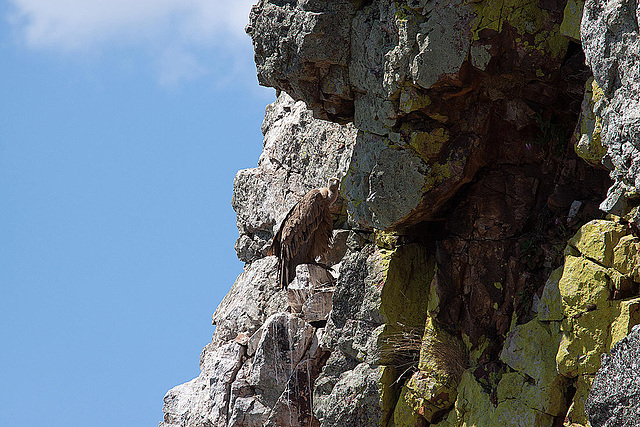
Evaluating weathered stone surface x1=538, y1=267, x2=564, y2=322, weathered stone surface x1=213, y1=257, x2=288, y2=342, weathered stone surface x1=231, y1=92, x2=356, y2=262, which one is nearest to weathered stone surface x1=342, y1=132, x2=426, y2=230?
weathered stone surface x1=538, y1=267, x2=564, y2=322

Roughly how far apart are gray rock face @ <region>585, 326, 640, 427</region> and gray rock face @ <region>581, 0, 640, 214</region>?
1.01 meters

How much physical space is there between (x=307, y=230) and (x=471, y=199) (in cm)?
283

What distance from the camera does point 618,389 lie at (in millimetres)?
4762

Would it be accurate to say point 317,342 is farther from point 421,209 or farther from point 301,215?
point 421,209

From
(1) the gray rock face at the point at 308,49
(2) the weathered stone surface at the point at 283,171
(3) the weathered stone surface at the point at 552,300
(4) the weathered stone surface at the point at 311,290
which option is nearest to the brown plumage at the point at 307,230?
(4) the weathered stone surface at the point at 311,290

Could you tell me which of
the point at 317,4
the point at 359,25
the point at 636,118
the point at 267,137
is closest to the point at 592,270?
the point at 636,118

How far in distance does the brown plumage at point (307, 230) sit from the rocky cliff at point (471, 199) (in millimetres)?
1215

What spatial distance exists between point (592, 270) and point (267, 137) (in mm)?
7399

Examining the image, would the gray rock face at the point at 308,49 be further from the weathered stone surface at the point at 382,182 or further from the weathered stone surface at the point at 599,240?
the weathered stone surface at the point at 599,240

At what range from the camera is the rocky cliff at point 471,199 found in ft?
17.0

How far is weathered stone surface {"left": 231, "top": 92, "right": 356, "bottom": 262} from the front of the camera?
1040 cm

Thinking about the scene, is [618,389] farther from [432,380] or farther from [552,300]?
[432,380]

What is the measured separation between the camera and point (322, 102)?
758cm

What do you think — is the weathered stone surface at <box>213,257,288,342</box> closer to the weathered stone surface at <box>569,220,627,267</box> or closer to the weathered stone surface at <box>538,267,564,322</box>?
the weathered stone surface at <box>538,267,564,322</box>
